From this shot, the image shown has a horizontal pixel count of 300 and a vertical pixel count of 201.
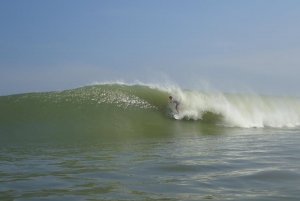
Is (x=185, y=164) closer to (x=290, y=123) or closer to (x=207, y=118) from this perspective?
(x=207, y=118)

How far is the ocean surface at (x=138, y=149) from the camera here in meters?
6.80

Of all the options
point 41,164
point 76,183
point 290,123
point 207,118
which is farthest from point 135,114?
point 76,183

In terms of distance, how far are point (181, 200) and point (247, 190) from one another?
1.18 metres

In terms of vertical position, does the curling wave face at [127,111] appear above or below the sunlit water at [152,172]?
above

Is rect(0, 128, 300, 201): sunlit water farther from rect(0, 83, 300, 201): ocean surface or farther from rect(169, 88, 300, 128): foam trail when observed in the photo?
rect(169, 88, 300, 128): foam trail

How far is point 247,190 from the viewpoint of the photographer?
6656 mm

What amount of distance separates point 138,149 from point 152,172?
151 inches

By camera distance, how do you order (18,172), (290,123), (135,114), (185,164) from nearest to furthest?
1. (18,172)
2. (185,164)
3. (135,114)
4. (290,123)

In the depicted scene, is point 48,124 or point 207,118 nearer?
point 48,124

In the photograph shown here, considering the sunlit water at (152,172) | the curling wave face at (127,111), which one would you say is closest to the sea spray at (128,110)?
→ the curling wave face at (127,111)

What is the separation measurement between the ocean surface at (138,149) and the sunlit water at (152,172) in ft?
0.05

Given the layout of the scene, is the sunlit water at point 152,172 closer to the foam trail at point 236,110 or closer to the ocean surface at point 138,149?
the ocean surface at point 138,149

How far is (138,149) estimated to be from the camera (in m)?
12.1

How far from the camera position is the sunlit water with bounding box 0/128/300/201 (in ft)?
21.3
